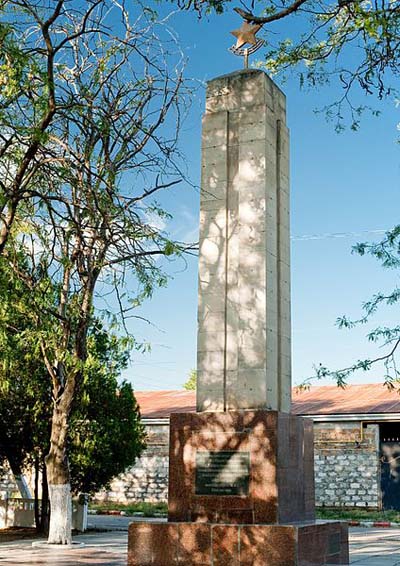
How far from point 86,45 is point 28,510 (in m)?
10.4

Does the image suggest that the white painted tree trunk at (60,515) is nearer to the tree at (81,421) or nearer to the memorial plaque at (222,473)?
the tree at (81,421)

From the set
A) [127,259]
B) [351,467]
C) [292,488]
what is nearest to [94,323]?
[127,259]

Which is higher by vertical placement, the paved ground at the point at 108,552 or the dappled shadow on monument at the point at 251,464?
the dappled shadow on monument at the point at 251,464

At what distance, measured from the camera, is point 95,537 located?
1556 centimetres

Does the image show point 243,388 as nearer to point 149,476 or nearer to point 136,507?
point 136,507

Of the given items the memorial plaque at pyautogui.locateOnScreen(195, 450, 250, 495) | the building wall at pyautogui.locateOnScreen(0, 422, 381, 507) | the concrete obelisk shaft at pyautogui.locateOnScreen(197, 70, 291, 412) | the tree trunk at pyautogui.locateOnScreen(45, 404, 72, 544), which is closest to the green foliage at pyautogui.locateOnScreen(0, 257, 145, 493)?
the tree trunk at pyautogui.locateOnScreen(45, 404, 72, 544)

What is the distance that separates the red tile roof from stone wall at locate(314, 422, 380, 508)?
0.62 metres

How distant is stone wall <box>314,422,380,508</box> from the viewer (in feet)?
72.3

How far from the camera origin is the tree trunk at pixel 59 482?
13.8 meters

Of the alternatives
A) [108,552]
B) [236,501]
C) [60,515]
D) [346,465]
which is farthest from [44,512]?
[346,465]

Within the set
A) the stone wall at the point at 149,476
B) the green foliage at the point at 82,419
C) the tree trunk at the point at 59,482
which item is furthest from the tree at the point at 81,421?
the stone wall at the point at 149,476

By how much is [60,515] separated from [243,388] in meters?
6.66

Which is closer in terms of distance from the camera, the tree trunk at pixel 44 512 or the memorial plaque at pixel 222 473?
the memorial plaque at pixel 222 473

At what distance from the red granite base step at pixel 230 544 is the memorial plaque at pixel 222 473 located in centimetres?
39
